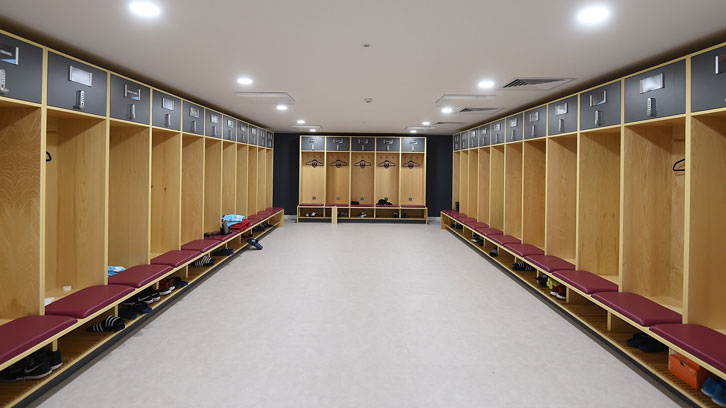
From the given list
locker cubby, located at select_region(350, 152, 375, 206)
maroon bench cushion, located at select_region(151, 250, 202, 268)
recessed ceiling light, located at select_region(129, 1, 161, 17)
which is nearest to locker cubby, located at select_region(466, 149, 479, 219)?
locker cubby, located at select_region(350, 152, 375, 206)

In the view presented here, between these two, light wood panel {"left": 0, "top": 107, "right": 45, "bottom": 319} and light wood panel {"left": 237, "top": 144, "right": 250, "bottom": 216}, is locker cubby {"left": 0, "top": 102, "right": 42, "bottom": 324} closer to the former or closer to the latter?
light wood panel {"left": 0, "top": 107, "right": 45, "bottom": 319}

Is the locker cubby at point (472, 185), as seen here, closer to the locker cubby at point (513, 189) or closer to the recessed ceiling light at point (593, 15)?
the locker cubby at point (513, 189)

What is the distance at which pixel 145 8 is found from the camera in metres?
2.25

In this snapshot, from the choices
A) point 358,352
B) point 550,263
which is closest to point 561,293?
point 550,263

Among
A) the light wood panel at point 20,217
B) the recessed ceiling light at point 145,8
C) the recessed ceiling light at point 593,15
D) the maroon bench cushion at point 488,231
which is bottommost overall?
the maroon bench cushion at point 488,231

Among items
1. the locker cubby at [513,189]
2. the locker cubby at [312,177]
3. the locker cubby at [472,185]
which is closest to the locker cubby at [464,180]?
the locker cubby at [472,185]

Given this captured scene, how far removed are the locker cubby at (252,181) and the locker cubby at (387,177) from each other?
3350 millimetres

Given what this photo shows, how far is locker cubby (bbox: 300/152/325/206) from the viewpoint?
33.5 ft

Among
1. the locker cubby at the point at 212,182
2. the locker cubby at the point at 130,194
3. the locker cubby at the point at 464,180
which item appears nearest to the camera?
the locker cubby at the point at 130,194

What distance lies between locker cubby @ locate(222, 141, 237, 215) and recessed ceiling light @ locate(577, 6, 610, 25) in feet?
17.8

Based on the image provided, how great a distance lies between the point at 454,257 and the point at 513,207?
114cm

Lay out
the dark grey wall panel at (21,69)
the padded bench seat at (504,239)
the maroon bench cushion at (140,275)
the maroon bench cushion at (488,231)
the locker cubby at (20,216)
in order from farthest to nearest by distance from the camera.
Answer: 1. the maroon bench cushion at (488,231)
2. the padded bench seat at (504,239)
3. the maroon bench cushion at (140,275)
4. the locker cubby at (20,216)
5. the dark grey wall panel at (21,69)

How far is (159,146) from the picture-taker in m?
4.54

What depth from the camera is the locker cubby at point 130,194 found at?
152 inches
